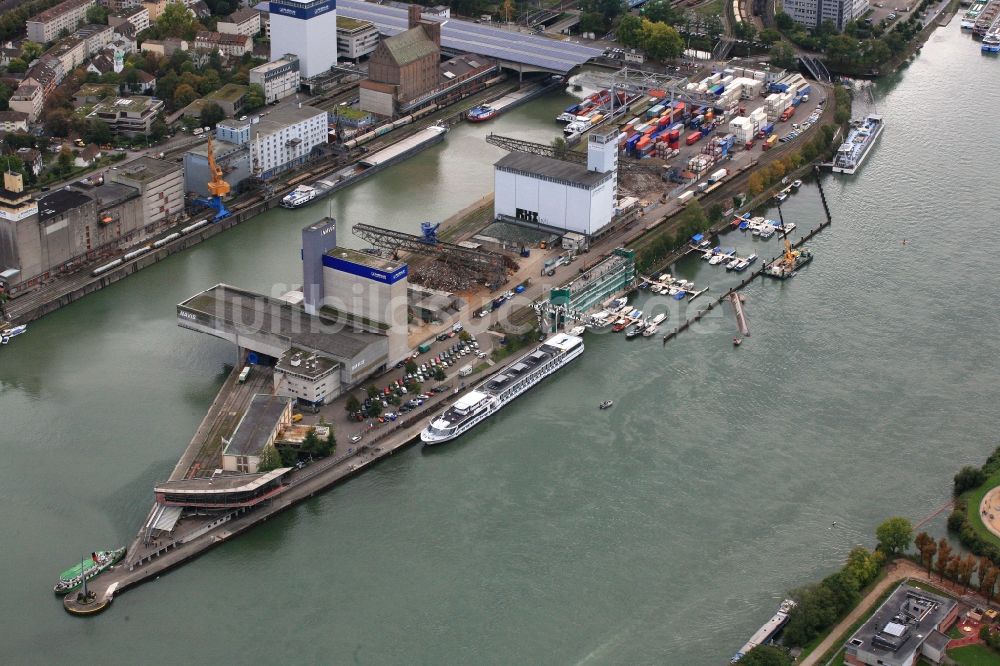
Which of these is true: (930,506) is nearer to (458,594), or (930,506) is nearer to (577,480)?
(577,480)

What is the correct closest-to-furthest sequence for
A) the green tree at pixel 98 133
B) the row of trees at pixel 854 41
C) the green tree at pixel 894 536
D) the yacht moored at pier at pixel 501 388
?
the green tree at pixel 894 536 < the yacht moored at pier at pixel 501 388 < the green tree at pixel 98 133 < the row of trees at pixel 854 41

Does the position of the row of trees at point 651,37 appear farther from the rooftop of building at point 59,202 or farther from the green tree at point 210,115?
the rooftop of building at point 59,202

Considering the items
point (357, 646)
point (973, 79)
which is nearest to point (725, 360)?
point (357, 646)

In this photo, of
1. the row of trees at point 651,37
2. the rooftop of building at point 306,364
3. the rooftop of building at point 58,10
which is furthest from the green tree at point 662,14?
the rooftop of building at point 306,364

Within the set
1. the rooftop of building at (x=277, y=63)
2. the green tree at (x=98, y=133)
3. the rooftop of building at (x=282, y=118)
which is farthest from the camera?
the rooftop of building at (x=277, y=63)

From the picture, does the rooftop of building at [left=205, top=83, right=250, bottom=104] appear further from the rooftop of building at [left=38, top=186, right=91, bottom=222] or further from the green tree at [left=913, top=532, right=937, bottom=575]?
the green tree at [left=913, top=532, right=937, bottom=575]

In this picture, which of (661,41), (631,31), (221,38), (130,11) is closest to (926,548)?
(661,41)
